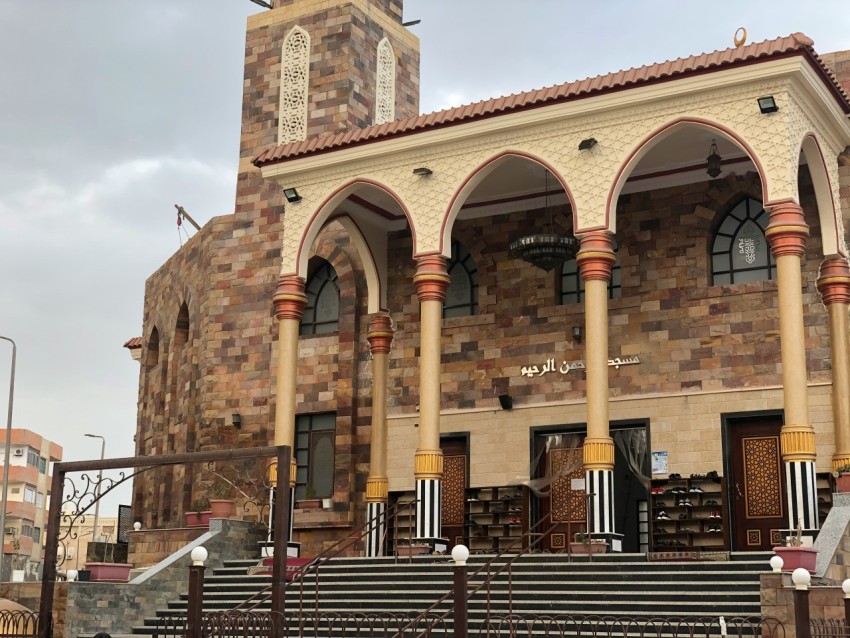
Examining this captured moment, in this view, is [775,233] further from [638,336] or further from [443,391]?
[443,391]

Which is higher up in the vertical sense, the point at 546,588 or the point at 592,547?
the point at 592,547

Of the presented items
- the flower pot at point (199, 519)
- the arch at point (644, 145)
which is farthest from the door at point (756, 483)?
the flower pot at point (199, 519)

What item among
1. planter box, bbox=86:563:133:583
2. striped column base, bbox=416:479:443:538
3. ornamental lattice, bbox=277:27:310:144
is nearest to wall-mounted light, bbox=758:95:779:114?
striped column base, bbox=416:479:443:538

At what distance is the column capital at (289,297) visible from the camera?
795 inches

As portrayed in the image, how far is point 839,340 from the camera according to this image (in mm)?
18250

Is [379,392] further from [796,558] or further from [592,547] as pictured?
[796,558]

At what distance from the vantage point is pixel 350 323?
75.5 feet

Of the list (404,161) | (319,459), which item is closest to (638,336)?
(404,161)

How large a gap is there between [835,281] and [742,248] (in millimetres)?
1848

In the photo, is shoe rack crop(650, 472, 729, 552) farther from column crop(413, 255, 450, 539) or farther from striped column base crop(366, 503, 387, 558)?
striped column base crop(366, 503, 387, 558)

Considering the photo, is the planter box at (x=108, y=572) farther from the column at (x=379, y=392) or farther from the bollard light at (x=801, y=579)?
the bollard light at (x=801, y=579)

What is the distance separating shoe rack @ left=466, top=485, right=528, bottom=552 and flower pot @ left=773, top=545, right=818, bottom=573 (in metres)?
7.24

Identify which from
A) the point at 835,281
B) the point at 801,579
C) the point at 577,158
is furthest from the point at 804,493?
the point at 577,158

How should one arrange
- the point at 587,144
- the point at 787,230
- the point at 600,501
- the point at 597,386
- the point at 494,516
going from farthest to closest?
the point at 494,516 → the point at 587,144 → the point at 597,386 → the point at 600,501 → the point at 787,230
